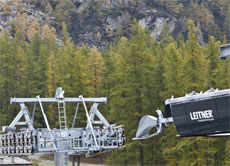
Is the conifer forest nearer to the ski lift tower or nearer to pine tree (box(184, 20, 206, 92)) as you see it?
pine tree (box(184, 20, 206, 92))

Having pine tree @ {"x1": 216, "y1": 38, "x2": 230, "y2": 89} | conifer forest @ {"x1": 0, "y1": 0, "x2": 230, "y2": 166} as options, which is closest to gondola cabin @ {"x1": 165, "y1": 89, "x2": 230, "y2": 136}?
conifer forest @ {"x1": 0, "y1": 0, "x2": 230, "y2": 166}

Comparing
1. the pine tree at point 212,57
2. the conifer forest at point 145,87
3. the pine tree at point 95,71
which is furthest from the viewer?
the pine tree at point 95,71

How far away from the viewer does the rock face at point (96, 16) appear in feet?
502

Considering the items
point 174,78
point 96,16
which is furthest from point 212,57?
point 96,16

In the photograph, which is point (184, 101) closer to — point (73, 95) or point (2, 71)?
point (73, 95)

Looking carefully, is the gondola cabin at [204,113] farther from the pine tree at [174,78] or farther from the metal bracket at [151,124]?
the pine tree at [174,78]

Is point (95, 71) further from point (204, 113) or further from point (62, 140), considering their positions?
point (204, 113)

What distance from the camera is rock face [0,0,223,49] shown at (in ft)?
502

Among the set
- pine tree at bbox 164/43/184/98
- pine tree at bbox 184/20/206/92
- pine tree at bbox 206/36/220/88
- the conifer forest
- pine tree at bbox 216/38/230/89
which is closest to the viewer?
pine tree at bbox 184/20/206/92

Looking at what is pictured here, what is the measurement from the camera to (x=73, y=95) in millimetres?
47062

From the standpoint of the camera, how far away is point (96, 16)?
531ft

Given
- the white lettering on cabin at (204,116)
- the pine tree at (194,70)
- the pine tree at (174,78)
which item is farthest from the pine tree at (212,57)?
the white lettering on cabin at (204,116)

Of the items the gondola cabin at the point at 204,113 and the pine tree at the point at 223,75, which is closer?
the gondola cabin at the point at 204,113

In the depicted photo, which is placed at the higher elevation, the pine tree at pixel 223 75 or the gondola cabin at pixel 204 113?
the pine tree at pixel 223 75
